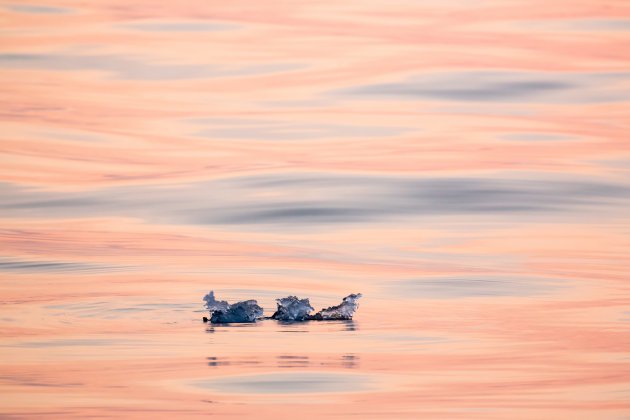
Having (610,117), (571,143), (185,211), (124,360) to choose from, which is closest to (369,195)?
(185,211)

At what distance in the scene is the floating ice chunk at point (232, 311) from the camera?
15711 mm

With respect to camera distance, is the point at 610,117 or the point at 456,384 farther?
the point at 610,117

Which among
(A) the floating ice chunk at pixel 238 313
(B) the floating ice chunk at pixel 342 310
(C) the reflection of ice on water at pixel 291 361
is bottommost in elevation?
(C) the reflection of ice on water at pixel 291 361

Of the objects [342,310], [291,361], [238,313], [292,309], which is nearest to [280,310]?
[292,309]

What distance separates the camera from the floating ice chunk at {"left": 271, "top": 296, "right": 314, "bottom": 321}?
51.7 ft

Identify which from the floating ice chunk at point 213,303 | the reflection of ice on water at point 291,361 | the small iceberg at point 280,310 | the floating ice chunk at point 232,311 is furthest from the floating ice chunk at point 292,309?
the reflection of ice on water at point 291,361

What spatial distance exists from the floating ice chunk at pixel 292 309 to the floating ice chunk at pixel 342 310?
0.19 metres

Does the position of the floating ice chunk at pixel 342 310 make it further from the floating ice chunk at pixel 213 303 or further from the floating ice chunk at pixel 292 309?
the floating ice chunk at pixel 213 303

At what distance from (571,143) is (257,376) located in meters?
17.8

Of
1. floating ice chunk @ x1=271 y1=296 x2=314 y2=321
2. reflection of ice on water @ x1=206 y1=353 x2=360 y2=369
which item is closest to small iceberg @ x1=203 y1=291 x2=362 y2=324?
floating ice chunk @ x1=271 y1=296 x2=314 y2=321

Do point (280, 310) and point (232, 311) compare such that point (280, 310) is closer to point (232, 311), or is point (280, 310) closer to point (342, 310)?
point (232, 311)

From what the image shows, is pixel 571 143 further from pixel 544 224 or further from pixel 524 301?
pixel 524 301

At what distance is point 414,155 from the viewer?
29.9 m

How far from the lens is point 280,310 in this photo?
1589cm
